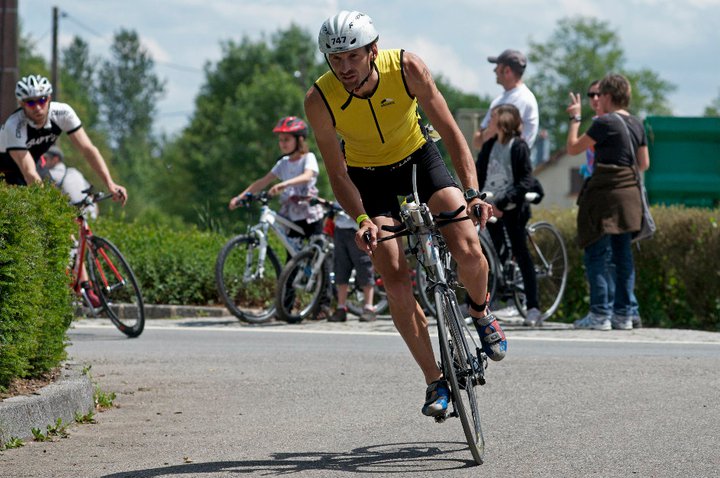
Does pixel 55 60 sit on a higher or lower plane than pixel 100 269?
higher

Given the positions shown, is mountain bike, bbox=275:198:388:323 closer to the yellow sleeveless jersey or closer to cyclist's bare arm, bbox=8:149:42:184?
cyclist's bare arm, bbox=8:149:42:184

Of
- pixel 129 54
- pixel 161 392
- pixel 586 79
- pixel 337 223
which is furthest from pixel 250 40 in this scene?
pixel 161 392

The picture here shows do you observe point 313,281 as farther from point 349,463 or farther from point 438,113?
point 349,463

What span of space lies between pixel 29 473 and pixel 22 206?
177 cm

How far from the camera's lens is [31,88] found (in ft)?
34.6

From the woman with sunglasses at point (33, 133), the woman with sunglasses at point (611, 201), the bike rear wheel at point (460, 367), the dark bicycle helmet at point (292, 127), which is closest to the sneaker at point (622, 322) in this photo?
the woman with sunglasses at point (611, 201)

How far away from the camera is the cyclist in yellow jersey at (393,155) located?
6078 mm

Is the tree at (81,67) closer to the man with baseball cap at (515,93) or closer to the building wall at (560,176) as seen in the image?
the building wall at (560,176)

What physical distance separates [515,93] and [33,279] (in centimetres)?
641

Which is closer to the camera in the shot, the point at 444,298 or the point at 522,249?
the point at 444,298

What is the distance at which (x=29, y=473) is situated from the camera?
584 cm

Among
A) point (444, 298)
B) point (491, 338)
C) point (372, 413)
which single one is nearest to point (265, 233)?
point (372, 413)

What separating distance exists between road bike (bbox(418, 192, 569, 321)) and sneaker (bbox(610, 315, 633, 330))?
2.32 ft

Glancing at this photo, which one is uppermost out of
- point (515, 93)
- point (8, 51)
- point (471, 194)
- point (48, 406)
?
point (8, 51)
